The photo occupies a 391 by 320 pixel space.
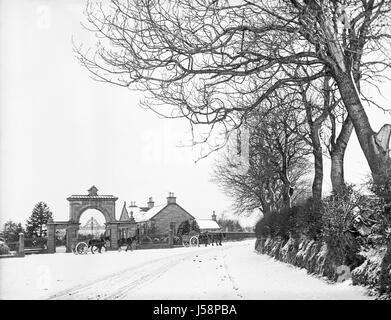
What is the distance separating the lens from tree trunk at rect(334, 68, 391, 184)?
8266 millimetres

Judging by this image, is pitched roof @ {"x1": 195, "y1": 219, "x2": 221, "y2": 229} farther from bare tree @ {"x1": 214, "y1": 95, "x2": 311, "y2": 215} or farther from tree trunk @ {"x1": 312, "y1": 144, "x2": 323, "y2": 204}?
tree trunk @ {"x1": 312, "y1": 144, "x2": 323, "y2": 204}

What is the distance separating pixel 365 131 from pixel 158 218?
1112 inches

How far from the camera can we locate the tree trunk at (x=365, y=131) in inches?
325

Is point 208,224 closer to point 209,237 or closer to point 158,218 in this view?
point 209,237

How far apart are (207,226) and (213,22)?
1400 inches

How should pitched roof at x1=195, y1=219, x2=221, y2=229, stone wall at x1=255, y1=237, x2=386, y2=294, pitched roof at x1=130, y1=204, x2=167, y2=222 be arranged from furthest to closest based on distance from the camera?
pitched roof at x1=195, y1=219, x2=221, y2=229, pitched roof at x1=130, y1=204, x2=167, y2=222, stone wall at x1=255, y1=237, x2=386, y2=294

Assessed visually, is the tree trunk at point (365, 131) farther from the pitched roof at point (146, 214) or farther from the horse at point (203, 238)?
the horse at point (203, 238)

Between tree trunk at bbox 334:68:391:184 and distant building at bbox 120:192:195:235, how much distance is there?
22.1 meters

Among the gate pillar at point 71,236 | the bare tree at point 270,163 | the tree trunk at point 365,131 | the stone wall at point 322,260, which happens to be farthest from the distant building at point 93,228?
the tree trunk at point 365,131

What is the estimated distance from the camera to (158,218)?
35500mm

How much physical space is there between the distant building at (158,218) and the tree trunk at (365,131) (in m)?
22.1

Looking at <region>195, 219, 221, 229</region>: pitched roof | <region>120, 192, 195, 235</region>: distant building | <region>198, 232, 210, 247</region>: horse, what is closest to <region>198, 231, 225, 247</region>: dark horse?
<region>198, 232, 210, 247</region>: horse

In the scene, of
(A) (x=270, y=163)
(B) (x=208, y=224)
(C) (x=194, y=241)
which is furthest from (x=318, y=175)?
(B) (x=208, y=224)
